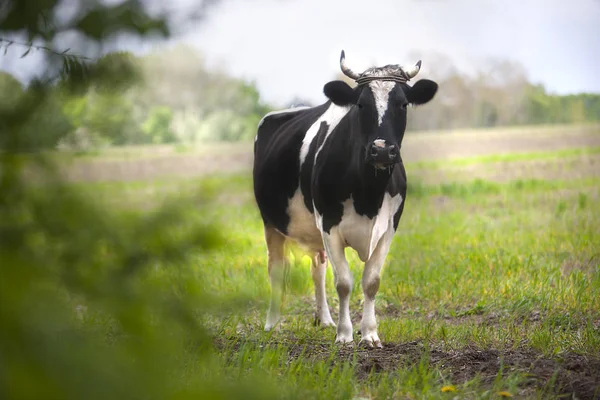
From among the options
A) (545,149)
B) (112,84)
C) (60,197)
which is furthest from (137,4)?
(545,149)

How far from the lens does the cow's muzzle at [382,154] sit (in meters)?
5.61

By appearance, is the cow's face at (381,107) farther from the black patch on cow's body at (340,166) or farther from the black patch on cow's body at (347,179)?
the black patch on cow's body at (347,179)

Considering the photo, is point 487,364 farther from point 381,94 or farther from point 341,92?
point 341,92

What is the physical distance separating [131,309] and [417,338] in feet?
16.2

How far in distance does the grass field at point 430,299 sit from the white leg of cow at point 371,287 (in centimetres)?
23

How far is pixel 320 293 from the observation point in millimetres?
7531

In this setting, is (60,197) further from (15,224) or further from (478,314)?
(478,314)

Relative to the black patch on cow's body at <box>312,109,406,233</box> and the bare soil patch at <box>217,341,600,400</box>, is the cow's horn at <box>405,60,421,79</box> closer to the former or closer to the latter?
the black patch on cow's body at <box>312,109,406,233</box>

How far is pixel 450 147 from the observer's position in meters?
37.5

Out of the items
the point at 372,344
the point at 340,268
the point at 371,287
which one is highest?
the point at 340,268

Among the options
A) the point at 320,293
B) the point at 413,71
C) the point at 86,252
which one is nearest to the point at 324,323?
the point at 320,293

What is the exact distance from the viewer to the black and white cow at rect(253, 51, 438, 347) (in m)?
5.98

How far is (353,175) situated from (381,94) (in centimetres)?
73

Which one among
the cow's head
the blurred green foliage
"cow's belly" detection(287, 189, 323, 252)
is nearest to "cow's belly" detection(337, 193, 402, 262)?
the cow's head
